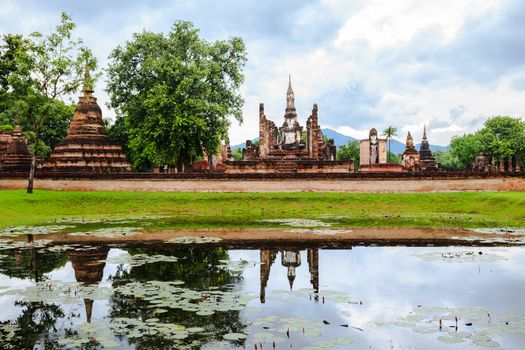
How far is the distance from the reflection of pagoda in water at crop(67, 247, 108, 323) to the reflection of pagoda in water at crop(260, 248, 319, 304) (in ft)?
12.0

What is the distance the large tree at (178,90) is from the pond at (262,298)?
92.6ft

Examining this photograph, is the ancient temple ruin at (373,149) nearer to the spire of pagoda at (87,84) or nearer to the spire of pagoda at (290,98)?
the spire of pagoda at (290,98)

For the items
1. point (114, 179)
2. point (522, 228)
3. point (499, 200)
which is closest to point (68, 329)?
point (522, 228)

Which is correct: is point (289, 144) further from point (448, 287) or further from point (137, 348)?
point (137, 348)

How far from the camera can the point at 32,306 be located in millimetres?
9352

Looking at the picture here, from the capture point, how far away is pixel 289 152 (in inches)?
1955

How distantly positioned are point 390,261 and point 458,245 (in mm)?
3627

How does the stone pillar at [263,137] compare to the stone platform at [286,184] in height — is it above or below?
above

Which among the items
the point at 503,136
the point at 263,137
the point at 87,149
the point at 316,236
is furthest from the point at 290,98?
the point at 503,136

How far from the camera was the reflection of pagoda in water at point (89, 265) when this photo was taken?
11.4 m

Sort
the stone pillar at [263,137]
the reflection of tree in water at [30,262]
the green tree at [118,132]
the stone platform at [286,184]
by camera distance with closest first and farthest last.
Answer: the reflection of tree in water at [30,262] < the stone platform at [286,184] < the stone pillar at [263,137] < the green tree at [118,132]

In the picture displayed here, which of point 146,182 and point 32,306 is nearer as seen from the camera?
point 32,306

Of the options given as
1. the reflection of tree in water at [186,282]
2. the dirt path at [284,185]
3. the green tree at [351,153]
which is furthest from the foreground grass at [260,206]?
the green tree at [351,153]

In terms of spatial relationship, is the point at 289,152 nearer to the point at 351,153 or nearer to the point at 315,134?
the point at 315,134
